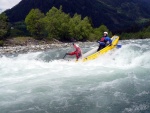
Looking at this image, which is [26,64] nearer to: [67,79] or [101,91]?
[67,79]

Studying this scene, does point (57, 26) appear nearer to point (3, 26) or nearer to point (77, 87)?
point (3, 26)

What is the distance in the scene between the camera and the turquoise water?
12938mm

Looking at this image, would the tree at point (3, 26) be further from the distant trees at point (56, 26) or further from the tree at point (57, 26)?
the tree at point (57, 26)

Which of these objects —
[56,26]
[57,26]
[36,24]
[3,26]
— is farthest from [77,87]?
[57,26]

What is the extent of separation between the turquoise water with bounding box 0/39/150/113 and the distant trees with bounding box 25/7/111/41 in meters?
45.1

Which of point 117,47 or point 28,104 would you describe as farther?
point 117,47

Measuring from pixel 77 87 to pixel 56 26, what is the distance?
56936 millimetres

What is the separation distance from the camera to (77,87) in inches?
632

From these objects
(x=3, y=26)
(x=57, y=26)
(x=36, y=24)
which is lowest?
(x=57, y=26)

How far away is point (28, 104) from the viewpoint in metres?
13.4

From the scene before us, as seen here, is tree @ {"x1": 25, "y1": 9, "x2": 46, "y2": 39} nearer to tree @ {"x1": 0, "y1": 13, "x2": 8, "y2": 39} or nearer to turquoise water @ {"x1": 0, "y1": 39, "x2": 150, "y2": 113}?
tree @ {"x1": 0, "y1": 13, "x2": 8, "y2": 39}

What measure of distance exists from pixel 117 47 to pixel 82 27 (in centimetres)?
4940

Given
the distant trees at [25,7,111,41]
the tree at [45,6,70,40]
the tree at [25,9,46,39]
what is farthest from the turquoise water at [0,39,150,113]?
the tree at [45,6,70,40]

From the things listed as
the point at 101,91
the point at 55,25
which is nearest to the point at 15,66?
the point at 101,91
